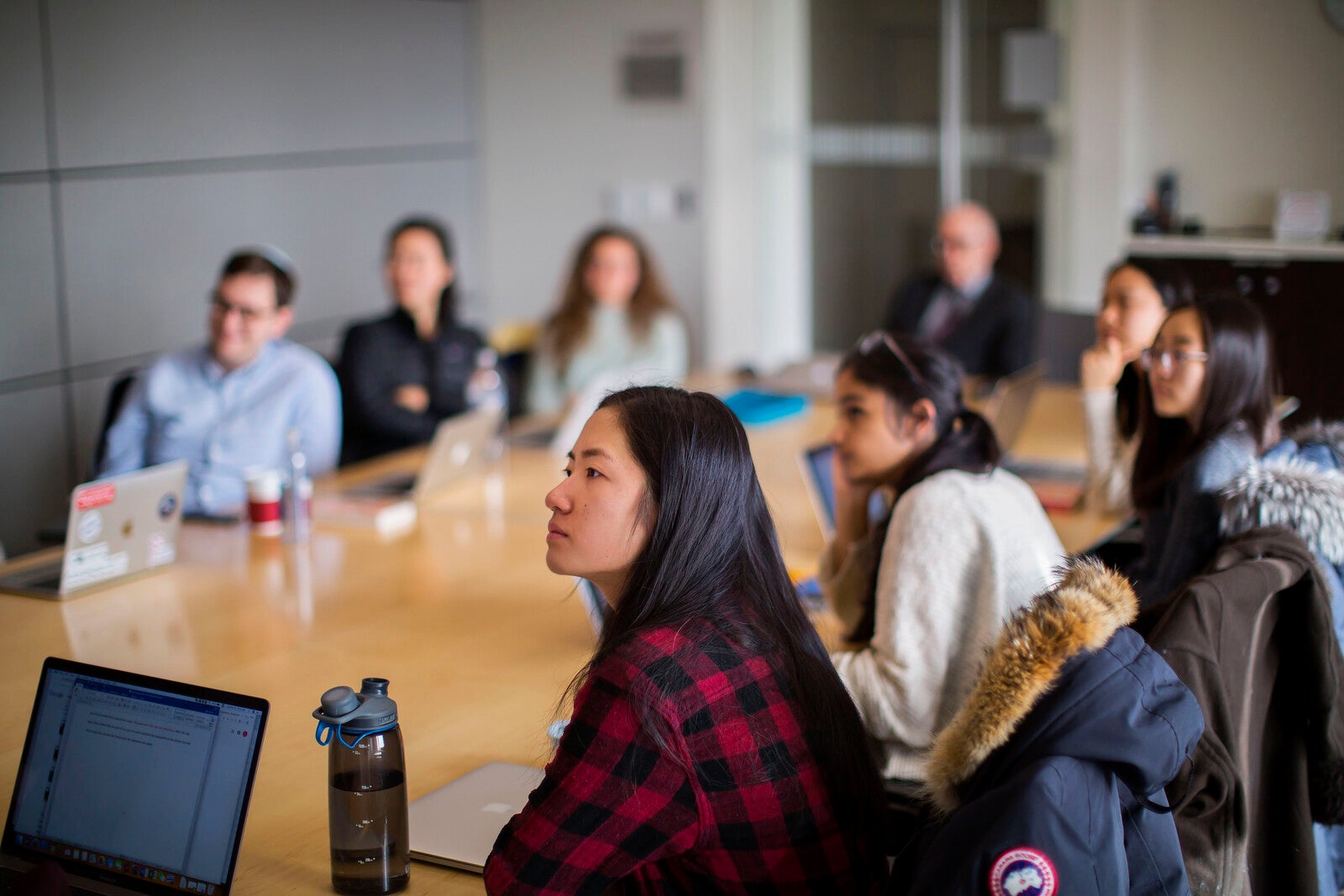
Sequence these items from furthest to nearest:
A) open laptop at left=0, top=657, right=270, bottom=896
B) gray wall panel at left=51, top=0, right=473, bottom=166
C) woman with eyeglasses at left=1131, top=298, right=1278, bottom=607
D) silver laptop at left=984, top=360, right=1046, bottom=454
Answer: gray wall panel at left=51, top=0, right=473, bottom=166
silver laptop at left=984, top=360, right=1046, bottom=454
woman with eyeglasses at left=1131, top=298, right=1278, bottom=607
open laptop at left=0, top=657, right=270, bottom=896

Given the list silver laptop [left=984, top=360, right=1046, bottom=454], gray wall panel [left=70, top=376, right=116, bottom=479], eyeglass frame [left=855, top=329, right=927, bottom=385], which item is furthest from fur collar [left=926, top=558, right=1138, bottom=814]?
gray wall panel [left=70, top=376, right=116, bottom=479]

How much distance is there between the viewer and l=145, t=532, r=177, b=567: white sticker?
276cm

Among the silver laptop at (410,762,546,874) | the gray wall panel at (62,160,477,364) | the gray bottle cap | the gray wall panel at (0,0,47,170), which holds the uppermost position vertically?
the gray wall panel at (0,0,47,170)

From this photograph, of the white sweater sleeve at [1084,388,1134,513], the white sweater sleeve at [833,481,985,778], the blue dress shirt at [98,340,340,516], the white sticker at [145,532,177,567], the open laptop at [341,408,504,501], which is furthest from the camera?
the blue dress shirt at [98,340,340,516]

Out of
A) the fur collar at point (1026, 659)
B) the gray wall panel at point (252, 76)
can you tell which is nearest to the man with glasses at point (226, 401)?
the gray wall panel at point (252, 76)

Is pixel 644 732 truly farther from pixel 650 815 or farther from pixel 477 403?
pixel 477 403

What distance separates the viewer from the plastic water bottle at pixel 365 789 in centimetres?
150

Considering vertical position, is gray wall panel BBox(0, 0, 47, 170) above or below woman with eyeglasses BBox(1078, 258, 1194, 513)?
above

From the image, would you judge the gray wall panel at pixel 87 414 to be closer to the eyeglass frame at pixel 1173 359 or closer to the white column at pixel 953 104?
the eyeglass frame at pixel 1173 359

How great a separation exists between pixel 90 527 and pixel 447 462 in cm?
97

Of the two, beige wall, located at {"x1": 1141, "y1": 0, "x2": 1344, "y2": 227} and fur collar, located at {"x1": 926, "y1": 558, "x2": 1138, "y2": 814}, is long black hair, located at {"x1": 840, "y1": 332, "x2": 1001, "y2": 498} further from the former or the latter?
beige wall, located at {"x1": 1141, "y1": 0, "x2": 1344, "y2": 227}

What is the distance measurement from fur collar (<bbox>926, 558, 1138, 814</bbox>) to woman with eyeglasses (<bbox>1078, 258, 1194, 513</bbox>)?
75.6 inches

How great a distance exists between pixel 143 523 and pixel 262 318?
3.18 ft

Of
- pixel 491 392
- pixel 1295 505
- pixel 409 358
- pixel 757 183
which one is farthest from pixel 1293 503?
pixel 757 183
